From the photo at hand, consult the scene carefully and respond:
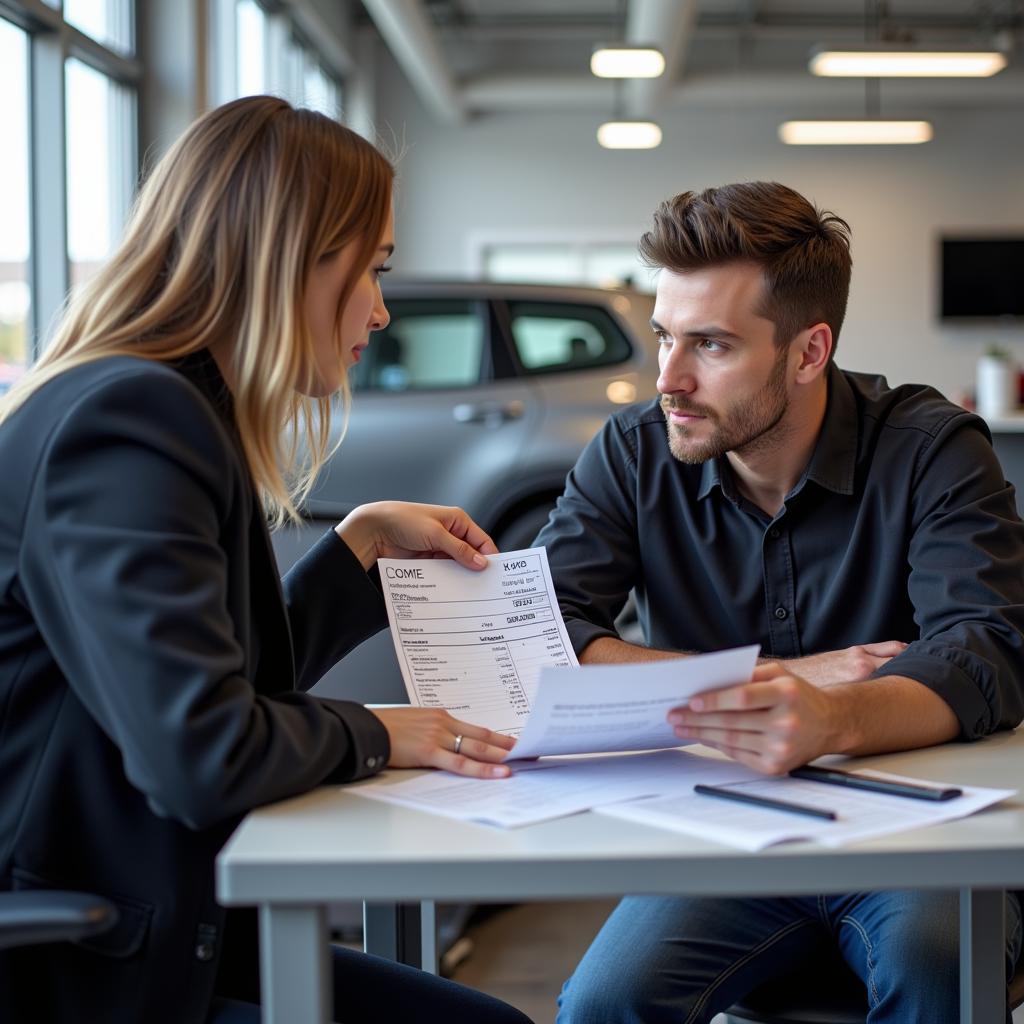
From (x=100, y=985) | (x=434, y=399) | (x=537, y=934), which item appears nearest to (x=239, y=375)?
(x=100, y=985)

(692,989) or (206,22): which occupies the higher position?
(206,22)

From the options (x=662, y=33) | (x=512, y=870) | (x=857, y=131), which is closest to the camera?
(x=512, y=870)

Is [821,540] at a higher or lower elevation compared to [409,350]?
lower

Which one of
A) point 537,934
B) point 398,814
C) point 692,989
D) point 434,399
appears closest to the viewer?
point 398,814

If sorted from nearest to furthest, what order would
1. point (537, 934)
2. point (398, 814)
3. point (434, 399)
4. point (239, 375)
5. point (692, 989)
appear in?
point (398, 814), point (239, 375), point (692, 989), point (537, 934), point (434, 399)

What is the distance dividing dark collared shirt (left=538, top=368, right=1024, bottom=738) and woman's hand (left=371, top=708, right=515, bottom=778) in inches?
17.1

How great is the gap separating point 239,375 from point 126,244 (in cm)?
17

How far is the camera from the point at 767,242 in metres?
1.77

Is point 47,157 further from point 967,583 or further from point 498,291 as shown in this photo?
point 967,583

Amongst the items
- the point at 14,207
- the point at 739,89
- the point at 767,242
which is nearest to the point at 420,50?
the point at 739,89

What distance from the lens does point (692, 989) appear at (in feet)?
4.53

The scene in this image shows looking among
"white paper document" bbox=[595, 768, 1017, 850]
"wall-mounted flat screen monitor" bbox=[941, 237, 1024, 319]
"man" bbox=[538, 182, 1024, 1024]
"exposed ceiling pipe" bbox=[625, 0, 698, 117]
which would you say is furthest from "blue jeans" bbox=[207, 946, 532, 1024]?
"wall-mounted flat screen monitor" bbox=[941, 237, 1024, 319]

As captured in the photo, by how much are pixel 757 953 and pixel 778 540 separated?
555 millimetres

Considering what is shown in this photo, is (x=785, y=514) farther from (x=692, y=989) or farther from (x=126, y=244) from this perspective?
(x=126, y=244)
